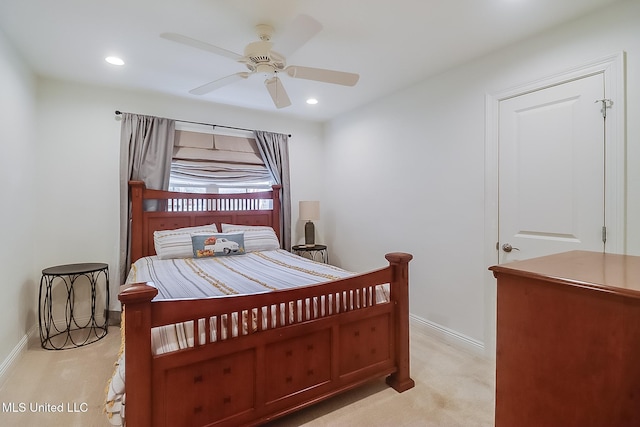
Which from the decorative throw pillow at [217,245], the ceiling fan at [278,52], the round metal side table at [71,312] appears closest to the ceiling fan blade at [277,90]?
the ceiling fan at [278,52]

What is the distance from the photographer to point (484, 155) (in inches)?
101

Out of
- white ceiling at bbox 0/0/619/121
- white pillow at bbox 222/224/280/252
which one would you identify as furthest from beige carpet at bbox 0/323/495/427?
white ceiling at bbox 0/0/619/121

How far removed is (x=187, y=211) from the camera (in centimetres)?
363

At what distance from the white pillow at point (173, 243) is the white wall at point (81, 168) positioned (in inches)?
20.8

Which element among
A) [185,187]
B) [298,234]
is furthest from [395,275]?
[185,187]

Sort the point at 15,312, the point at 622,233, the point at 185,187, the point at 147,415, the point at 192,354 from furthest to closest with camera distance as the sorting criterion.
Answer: the point at 185,187
the point at 15,312
the point at 622,233
the point at 192,354
the point at 147,415

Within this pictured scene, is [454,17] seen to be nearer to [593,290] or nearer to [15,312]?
[593,290]

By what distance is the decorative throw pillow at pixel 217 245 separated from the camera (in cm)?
318

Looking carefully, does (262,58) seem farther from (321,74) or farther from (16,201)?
(16,201)

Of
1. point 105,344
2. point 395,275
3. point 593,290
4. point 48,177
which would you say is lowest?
point 105,344

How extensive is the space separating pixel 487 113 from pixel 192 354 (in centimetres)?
275

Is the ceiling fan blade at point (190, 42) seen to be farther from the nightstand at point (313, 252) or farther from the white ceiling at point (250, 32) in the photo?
the nightstand at point (313, 252)

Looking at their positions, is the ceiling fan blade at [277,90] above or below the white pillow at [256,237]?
above

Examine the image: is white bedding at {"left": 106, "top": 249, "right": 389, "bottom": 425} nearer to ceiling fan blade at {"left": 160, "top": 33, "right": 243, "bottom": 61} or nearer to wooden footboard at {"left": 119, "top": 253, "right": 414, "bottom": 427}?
wooden footboard at {"left": 119, "top": 253, "right": 414, "bottom": 427}
